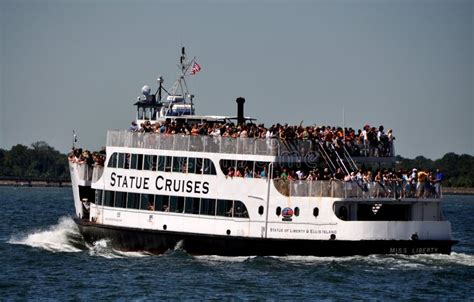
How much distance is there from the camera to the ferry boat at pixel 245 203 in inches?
1759

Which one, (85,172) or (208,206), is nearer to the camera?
(208,206)

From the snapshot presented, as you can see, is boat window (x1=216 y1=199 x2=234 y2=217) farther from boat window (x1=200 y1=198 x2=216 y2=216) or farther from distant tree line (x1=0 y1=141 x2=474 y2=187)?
distant tree line (x1=0 y1=141 x2=474 y2=187)

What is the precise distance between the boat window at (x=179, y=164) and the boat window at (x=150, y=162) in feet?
3.02

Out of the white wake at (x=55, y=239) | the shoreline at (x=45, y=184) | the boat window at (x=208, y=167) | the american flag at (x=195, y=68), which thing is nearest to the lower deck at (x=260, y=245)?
the boat window at (x=208, y=167)

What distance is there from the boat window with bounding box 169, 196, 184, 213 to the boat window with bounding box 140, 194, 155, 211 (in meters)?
0.87

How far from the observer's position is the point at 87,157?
52.0 m

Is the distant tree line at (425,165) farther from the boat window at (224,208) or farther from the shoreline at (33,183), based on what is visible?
the boat window at (224,208)

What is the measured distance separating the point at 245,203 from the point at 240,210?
1.09 feet

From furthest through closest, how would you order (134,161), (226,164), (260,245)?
(134,161) < (226,164) < (260,245)

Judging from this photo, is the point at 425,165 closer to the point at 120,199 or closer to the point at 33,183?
the point at 33,183

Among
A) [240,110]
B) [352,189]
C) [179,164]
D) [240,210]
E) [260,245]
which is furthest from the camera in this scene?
[240,110]

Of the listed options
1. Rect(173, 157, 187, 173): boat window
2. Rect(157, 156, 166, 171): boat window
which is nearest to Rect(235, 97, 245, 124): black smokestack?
Rect(173, 157, 187, 173): boat window

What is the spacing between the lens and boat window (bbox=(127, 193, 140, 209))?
4825cm

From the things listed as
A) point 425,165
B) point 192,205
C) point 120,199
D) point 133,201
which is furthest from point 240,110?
point 425,165
